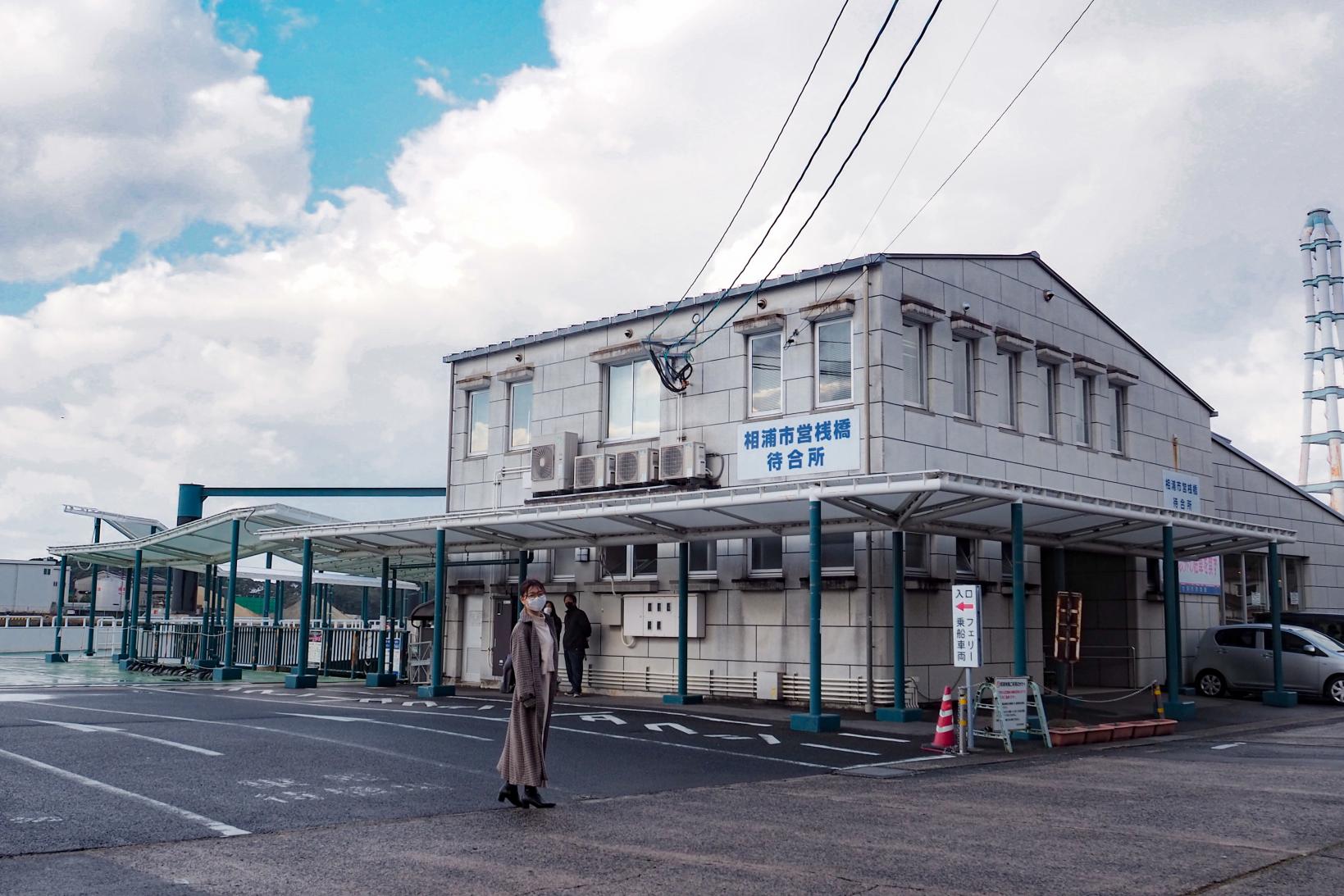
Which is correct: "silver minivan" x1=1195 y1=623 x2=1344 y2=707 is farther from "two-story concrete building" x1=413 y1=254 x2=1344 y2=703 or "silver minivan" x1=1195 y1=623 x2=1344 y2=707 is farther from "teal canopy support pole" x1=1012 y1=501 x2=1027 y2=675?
"teal canopy support pole" x1=1012 y1=501 x2=1027 y2=675

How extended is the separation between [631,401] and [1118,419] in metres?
10.5

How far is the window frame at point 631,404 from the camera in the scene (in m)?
22.1

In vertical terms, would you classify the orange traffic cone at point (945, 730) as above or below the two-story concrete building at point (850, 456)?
below

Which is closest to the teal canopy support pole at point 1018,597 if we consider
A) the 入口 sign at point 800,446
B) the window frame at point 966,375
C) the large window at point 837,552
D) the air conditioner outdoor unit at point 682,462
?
the 入口 sign at point 800,446

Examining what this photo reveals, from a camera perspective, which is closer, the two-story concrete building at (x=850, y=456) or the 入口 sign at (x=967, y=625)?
the 入口 sign at (x=967, y=625)

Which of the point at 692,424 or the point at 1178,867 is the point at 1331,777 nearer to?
the point at 1178,867

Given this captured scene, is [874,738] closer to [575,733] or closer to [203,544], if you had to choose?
[575,733]

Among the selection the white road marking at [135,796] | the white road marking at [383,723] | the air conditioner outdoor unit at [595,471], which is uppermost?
the air conditioner outdoor unit at [595,471]

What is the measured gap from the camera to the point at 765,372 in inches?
803

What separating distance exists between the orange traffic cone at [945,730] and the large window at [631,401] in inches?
377

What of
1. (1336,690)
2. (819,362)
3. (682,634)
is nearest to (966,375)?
(819,362)

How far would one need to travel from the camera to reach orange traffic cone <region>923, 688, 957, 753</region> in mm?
13711

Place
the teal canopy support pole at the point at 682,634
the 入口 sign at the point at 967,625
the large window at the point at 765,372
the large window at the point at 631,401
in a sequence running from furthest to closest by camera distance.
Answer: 1. the large window at the point at 631,401
2. the large window at the point at 765,372
3. the teal canopy support pole at the point at 682,634
4. the 入口 sign at the point at 967,625

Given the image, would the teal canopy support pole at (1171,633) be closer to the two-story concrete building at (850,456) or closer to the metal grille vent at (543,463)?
the two-story concrete building at (850,456)
